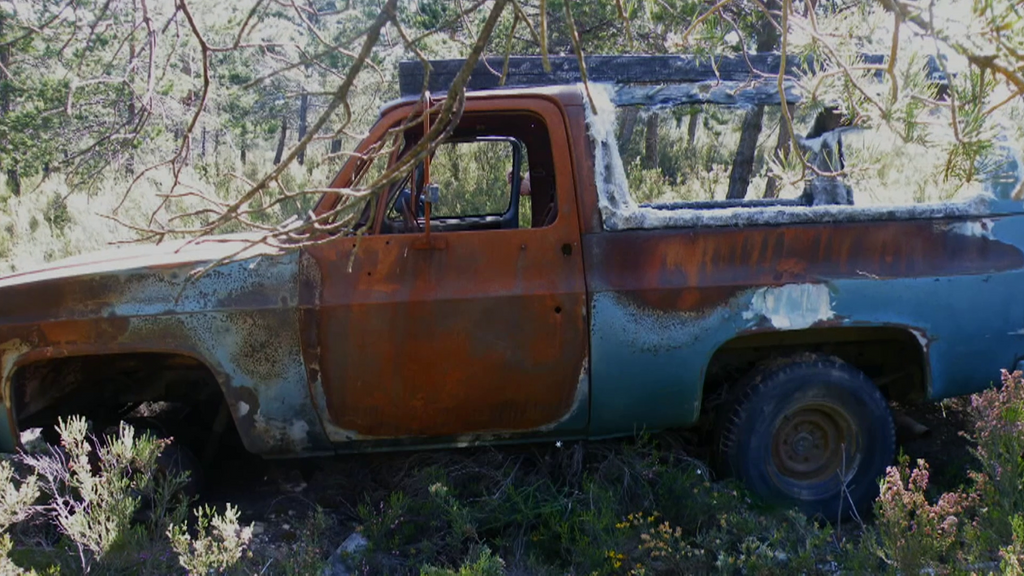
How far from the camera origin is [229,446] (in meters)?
4.10

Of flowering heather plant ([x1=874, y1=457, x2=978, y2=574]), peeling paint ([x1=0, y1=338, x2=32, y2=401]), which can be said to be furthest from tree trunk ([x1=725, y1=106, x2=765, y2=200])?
peeling paint ([x1=0, y1=338, x2=32, y2=401])

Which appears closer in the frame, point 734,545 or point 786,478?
point 734,545

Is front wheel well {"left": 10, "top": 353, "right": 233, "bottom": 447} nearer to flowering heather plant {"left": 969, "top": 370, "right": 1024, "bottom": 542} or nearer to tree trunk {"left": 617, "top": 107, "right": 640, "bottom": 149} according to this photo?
flowering heather plant {"left": 969, "top": 370, "right": 1024, "bottom": 542}

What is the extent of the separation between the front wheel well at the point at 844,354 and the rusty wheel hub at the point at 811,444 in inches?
11.0

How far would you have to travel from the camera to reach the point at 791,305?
3.24 m

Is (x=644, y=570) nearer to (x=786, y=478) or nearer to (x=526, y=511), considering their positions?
(x=526, y=511)

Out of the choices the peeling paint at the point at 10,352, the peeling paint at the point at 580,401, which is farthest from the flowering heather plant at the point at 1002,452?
→ the peeling paint at the point at 10,352

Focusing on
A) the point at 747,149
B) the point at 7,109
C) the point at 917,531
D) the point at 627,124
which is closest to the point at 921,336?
the point at 917,531

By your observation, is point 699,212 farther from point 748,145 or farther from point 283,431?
point 748,145

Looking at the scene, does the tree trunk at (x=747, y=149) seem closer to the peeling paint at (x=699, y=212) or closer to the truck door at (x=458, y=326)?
the peeling paint at (x=699, y=212)

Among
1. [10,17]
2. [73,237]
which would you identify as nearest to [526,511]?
[73,237]

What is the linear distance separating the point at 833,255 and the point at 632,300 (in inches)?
34.5

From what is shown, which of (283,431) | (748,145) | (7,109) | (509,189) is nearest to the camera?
(283,431)

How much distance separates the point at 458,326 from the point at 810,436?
5.59ft
